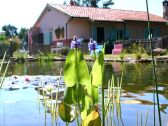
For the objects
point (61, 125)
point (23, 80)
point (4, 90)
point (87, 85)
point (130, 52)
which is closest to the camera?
point (87, 85)

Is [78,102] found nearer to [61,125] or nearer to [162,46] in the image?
[61,125]

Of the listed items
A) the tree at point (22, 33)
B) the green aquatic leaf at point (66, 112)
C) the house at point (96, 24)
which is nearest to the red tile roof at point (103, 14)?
the house at point (96, 24)

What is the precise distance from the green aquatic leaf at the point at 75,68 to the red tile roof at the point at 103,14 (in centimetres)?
2868

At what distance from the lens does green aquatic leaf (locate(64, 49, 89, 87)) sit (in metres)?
1.95

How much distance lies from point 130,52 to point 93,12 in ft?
31.6

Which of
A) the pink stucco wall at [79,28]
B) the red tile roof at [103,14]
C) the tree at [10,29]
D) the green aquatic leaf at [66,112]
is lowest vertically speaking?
the green aquatic leaf at [66,112]

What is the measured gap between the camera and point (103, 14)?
32938 millimetres

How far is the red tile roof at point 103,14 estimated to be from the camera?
31433mm

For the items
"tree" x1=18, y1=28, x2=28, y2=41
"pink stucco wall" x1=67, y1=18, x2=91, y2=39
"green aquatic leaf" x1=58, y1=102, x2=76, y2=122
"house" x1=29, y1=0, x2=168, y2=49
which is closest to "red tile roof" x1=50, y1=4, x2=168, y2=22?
"house" x1=29, y1=0, x2=168, y2=49

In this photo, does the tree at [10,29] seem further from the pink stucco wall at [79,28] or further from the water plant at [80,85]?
the water plant at [80,85]

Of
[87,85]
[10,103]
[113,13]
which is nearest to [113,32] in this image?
[113,13]

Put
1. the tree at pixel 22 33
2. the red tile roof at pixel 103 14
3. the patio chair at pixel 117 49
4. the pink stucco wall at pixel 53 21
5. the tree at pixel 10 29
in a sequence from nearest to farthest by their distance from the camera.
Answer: the patio chair at pixel 117 49 → the red tile roof at pixel 103 14 → the pink stucco wall at pixel 53 21 → the tree at pixel 22 33 → the tree at pixel 10 29

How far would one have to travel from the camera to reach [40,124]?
166 inches

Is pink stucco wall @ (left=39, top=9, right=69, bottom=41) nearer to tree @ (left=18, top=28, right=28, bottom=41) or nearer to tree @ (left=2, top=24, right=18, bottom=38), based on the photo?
tree @ (left=18, top=28, right=28, bottom=41)
